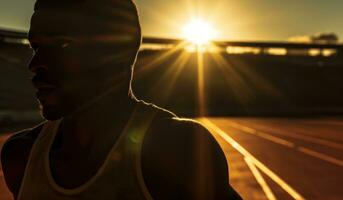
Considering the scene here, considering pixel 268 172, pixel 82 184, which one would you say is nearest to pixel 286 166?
pixel 268 172

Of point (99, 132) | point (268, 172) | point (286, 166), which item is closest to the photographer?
point (99, 132)

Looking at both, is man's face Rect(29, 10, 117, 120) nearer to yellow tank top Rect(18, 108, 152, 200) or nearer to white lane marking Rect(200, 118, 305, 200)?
yellow tank top Rect(18, 108, 152, 200)

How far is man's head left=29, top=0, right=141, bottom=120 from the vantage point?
1567 millimetres

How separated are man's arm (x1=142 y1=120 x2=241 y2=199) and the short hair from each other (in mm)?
295

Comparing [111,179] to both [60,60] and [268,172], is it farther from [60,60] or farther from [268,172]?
[268,172]

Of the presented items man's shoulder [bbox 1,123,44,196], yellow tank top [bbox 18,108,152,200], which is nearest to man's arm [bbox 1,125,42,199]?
man's shoulder [bbox 1,123,44,196]

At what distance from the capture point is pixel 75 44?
1.59 metres

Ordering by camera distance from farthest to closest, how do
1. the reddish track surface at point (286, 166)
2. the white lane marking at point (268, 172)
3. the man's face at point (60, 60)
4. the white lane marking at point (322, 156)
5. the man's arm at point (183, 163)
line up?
the white lane marking at point (322, 156), the reddish track surface at point (286, 166), the white lane marking at point (268, 172), the man's face at point (60, 60), the man's arm at point (183, 163)

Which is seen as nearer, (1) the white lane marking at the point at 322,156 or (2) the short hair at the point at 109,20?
(2) the short hair at the point at 109,20

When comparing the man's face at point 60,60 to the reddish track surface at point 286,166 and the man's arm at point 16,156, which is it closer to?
the man's arm at point 16,156

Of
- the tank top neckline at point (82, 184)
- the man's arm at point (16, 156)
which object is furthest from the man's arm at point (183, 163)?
the man's arm at point (16, 156)

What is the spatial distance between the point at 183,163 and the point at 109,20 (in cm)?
46

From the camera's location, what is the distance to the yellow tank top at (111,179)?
1476 mm

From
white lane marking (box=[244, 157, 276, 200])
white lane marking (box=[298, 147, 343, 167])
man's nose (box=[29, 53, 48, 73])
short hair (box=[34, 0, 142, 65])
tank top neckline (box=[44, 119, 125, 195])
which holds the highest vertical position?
short hair (box=[34, 0, 142, 65])
